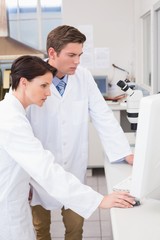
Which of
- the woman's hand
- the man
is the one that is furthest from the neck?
the woman's hand

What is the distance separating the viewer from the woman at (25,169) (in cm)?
116

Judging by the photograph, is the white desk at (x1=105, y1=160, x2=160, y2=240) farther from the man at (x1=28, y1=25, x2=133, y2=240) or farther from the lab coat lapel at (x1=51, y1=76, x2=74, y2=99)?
the lab coat lapel at (x1=51, y1=76, x2=74, y2=99)

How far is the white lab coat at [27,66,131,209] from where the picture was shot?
1684 mm

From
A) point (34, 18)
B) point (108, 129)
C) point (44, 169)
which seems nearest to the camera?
point (44, 169)

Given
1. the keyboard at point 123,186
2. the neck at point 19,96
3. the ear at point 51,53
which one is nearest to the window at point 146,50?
the ear at point 51,53

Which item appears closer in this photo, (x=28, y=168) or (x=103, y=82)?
(x=28, y=168)

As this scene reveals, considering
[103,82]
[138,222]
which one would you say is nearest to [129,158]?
[138,222]

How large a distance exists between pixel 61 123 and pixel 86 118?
0.16 metres

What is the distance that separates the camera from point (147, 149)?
987mm

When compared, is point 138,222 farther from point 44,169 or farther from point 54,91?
point 54,91

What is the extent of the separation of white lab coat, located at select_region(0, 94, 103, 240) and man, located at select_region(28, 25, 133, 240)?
385mm

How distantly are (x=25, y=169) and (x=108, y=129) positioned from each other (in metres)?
0.68

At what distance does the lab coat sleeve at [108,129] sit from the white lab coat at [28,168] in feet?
1.68

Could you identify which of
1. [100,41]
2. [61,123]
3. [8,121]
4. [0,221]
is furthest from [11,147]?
[100,41]
